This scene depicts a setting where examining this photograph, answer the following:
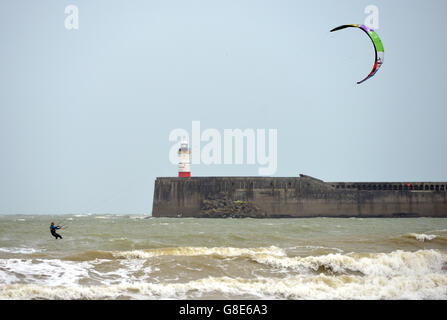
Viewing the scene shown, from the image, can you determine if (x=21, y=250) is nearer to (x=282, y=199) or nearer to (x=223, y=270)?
(x=223, y=270)

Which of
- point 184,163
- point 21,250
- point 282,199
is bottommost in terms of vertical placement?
point 21,250

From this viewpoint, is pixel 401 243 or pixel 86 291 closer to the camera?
pixel 86 291

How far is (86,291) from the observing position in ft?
25.1

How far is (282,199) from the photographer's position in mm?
34344

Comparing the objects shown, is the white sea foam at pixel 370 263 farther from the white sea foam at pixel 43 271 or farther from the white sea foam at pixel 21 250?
the white sea foam at pixel 21 250

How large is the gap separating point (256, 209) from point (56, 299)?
2738 centimetres

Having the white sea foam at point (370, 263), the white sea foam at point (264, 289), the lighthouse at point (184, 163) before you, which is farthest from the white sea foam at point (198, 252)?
the lighthouse at point (184, 163)

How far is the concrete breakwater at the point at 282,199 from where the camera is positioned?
3397cm

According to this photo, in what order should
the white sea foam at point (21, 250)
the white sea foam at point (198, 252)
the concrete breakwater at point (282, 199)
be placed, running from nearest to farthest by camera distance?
the white sea foam at point (198, 252), the white sea foam at point (21, 250), the concrete breakwater at point (282, 199)

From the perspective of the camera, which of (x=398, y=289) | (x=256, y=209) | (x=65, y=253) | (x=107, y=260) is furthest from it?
(x=256, y=209)

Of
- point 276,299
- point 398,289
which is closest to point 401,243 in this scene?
point 398,289

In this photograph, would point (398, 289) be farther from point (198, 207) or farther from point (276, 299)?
point (198, 207)

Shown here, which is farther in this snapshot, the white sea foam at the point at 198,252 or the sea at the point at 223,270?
the white sea foam at the point at 198,252

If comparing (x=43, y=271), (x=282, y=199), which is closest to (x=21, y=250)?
(x=43, y=271)
